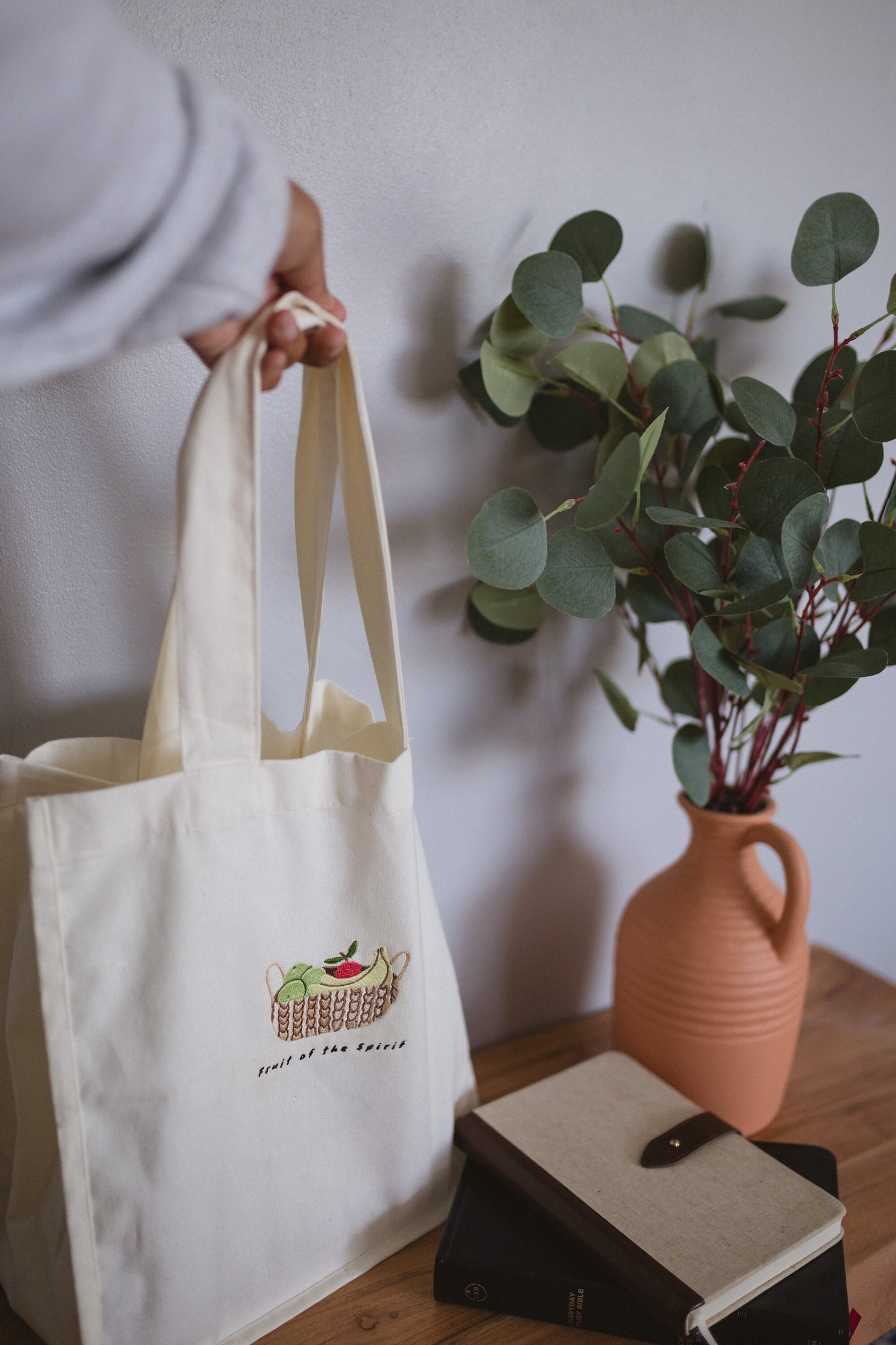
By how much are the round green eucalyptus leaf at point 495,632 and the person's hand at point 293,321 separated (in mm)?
300

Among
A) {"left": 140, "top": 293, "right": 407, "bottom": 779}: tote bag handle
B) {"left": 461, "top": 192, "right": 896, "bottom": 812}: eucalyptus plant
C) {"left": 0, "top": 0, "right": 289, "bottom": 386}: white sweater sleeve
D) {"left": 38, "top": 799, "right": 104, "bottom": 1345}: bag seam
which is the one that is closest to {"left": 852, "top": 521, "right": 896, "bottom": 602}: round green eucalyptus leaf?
{"left": 461, "top": 192, "right": 896, "bottom": 812}: eucalyptus plant

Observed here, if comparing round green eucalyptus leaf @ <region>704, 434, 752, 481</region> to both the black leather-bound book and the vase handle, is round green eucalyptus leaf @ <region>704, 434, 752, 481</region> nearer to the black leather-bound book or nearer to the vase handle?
the vase handle

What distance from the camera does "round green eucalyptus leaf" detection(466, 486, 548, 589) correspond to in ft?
2.12

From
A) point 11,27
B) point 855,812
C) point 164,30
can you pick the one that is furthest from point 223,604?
point 855,812

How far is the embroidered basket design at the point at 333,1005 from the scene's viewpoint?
0.59m

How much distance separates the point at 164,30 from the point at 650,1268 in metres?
0.83

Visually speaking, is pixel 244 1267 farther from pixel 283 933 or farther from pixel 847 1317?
pixel 847 1317

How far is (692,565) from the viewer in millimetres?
685

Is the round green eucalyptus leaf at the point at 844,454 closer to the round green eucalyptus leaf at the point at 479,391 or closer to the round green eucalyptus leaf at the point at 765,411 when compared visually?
the round green eucalyptus leaf at the point at 765,411

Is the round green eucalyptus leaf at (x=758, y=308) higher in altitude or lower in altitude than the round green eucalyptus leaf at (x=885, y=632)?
higher

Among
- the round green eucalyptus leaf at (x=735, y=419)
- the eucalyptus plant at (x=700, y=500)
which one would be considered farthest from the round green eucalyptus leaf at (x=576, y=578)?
the round green eucalyptus leaf at (x=735, y=419)

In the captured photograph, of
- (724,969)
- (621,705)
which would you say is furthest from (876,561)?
(724,969)

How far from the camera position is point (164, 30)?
63cm

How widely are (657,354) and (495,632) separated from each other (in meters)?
0.25
